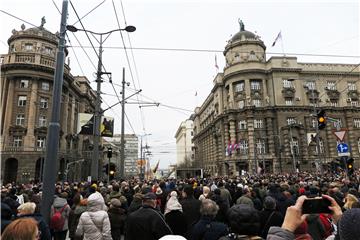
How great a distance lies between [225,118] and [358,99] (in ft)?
103

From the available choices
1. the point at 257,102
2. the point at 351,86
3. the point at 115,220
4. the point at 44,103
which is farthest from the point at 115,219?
the point at 351,86

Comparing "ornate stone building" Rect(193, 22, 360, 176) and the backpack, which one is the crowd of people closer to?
the backpack

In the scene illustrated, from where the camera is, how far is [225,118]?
61.8 meters

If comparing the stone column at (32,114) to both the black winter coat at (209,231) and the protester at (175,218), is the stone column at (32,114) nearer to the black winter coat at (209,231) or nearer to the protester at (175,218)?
the protester at (175,218)

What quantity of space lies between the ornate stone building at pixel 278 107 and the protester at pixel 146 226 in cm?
4989

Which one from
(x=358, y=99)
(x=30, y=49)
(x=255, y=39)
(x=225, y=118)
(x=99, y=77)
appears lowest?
(x=99, y=77)

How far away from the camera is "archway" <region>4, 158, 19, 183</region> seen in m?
40.8

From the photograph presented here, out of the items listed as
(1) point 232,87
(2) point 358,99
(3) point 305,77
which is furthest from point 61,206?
(2) point 358,99

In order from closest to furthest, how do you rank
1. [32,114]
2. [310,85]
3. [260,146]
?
[32,114] → [260,146] → [310,85]

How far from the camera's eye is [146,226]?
4730mm

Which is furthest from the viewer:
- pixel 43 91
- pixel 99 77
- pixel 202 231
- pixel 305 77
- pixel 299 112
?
pixel 305 77

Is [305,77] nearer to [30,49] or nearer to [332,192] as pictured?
[30,49]

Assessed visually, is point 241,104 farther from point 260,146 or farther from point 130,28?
point 130,28

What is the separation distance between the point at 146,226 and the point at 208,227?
45.4 inches
